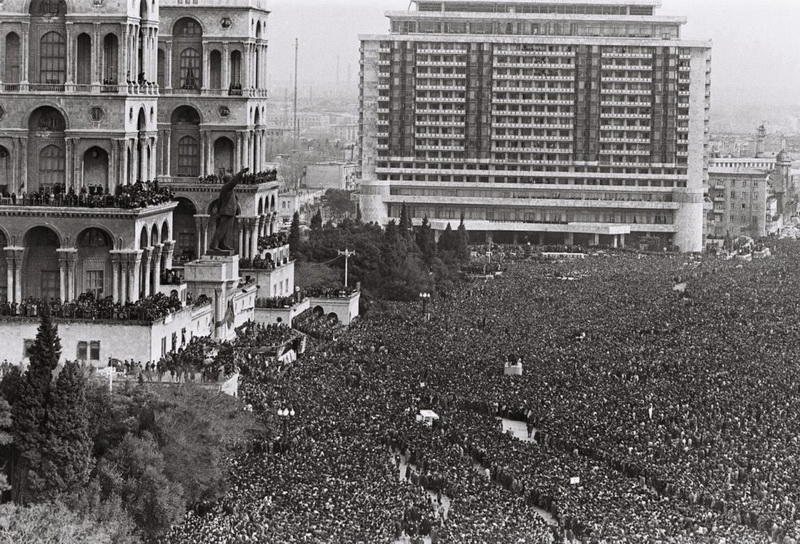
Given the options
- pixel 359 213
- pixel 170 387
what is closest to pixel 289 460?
pixel 170 387

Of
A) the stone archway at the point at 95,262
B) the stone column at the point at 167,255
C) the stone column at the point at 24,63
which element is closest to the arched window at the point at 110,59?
the stone column at the point at 24,63

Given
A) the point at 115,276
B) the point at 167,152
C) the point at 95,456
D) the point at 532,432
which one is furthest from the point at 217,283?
the point at 95,456

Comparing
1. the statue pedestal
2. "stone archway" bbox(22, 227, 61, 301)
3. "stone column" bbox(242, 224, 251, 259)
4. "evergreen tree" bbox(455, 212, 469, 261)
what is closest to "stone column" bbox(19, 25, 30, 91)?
"stone archway" bbox(22, 227, 61, 301)

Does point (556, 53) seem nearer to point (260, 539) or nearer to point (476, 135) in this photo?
point (476, 135)

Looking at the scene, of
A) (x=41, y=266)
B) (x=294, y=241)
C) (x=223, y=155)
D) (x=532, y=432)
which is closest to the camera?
(x=532, y=432)

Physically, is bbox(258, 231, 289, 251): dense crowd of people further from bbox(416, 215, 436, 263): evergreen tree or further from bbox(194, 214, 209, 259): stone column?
bbox(416, 215, 436, 263): evergreen tree

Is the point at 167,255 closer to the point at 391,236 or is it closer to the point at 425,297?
the point at 425,297
